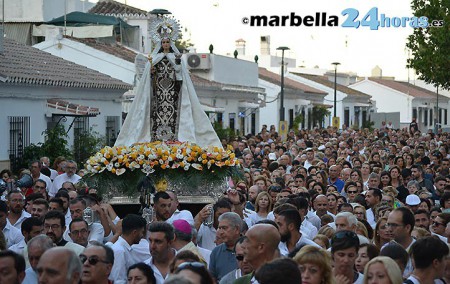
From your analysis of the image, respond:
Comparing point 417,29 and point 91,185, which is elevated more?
point 417,29

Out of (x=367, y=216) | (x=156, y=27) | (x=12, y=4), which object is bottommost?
(x=367, y=216)

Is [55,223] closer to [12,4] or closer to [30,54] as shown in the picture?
[30,54]

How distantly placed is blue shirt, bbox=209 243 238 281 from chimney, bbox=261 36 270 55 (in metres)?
78.3

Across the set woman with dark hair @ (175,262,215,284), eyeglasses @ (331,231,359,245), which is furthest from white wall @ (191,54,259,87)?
woman with dark hair @ (175,262,215,284)

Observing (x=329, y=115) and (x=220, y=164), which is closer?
(x=220, y=164)

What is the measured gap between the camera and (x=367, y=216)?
15484 millimetres

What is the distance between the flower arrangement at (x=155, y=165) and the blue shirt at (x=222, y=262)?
13.9ft

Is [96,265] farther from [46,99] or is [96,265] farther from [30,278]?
[46,99]

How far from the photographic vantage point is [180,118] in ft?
52.5

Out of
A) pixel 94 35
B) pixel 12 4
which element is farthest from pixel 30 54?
pixel 12 4

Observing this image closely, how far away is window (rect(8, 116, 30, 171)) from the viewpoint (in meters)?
26.0

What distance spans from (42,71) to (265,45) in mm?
61239

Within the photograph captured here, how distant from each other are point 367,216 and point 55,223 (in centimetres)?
530

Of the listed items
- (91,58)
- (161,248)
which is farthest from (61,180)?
(91,58)
